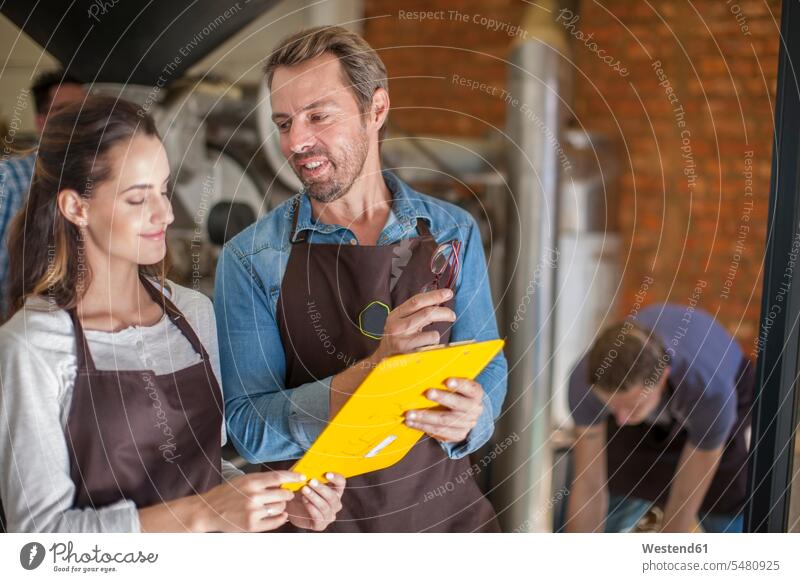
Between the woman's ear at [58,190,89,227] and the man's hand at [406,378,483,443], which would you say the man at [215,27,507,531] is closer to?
the man's hand at [406,378,483,443]

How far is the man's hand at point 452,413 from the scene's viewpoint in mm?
714

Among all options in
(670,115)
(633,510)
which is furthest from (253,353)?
(670,115)

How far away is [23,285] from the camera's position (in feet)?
2.25

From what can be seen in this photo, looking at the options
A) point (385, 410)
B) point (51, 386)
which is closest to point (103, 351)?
point (51, 386)

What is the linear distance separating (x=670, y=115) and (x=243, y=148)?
677 mm

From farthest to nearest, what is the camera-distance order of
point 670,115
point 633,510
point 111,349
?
1. point 670,115
2. point 633,510
3. point 111,349

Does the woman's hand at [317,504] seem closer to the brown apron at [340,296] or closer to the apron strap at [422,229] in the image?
the brown apron at [340,296]

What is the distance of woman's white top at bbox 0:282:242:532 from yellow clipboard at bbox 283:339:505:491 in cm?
16

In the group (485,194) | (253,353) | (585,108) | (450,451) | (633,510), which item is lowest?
(633,510)

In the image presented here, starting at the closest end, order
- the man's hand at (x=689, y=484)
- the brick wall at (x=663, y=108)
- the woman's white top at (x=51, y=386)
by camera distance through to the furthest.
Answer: the woman's white top at (x=51, y=386) < the man's hand at (x=689, y=484) < the brick wall at (x=663, y=108)

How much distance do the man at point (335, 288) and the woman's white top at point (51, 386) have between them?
0.17ft

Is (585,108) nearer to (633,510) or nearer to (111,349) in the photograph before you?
(633,510)

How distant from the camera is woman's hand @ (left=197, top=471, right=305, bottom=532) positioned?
721 mm

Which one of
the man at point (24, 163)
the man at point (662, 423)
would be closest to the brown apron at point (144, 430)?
the man at point (24, 163)
